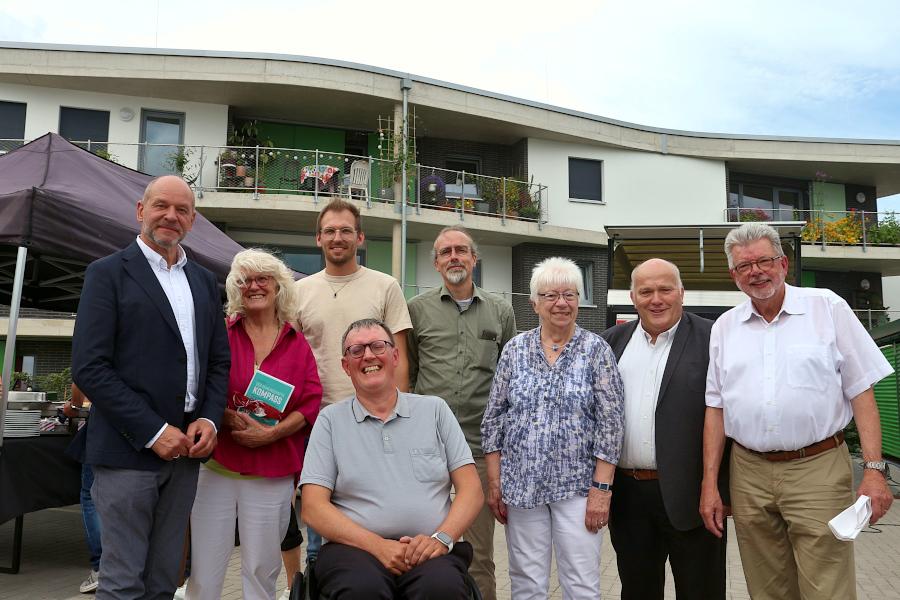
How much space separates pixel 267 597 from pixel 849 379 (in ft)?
9.52

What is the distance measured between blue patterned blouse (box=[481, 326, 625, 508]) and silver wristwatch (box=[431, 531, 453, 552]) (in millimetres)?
466

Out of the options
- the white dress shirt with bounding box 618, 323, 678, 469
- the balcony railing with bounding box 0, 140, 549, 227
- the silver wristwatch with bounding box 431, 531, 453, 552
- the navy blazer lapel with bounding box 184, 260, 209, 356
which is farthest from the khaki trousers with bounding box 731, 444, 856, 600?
the balcony railing with bounding box 0, 140, 549, 227

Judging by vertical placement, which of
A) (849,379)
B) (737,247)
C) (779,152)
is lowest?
(849,379)

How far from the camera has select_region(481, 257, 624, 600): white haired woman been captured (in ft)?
10.7

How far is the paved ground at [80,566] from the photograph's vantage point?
5.11 metres

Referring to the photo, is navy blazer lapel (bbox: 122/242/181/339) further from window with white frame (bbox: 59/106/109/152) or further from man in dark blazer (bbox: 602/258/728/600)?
window with white frame (bbox: 59/106/109/152)

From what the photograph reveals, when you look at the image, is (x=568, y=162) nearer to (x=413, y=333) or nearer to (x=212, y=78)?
(x=212, y=78)

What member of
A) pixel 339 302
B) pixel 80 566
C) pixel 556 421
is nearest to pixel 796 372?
pixel 556 421

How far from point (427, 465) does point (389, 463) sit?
0.17m

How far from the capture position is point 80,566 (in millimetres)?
5773

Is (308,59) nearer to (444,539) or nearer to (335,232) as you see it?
(335,232)

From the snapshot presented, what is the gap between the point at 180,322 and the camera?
10.4 ft

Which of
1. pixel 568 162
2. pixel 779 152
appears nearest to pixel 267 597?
pixel 568 162

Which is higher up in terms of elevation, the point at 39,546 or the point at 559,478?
the point at 559,478
